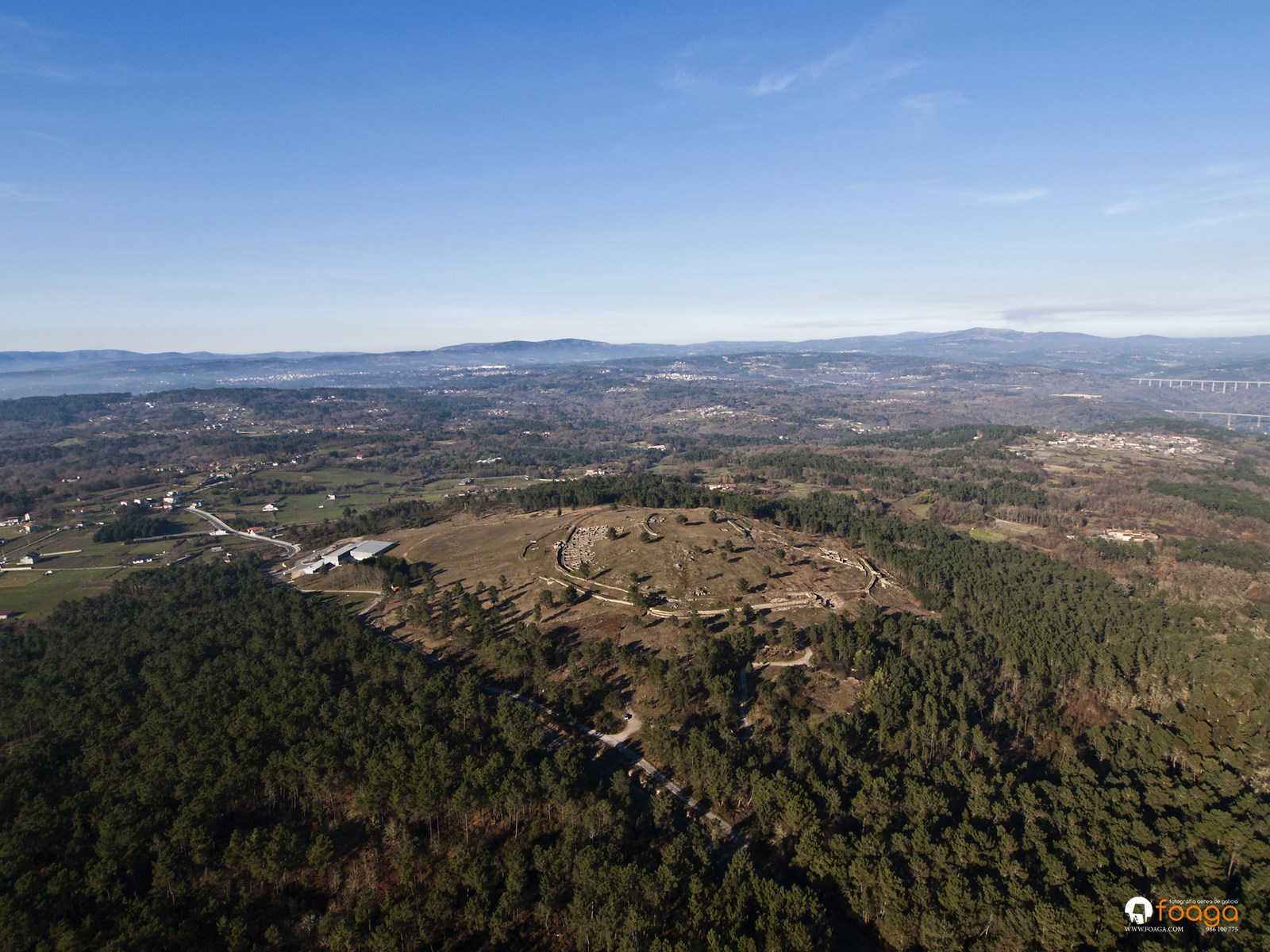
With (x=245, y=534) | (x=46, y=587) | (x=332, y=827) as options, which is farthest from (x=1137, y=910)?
(x=245, y=534)

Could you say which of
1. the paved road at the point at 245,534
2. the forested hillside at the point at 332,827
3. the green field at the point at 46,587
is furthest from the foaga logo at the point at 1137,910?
the green field at the point at 46,587

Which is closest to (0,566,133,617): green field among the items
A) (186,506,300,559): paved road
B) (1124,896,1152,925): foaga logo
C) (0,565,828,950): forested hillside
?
(186,506,300,559): paved road

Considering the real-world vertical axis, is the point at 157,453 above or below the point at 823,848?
above

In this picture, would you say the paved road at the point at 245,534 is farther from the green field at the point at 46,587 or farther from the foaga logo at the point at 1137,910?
the foaga logo at the point at 1137,910

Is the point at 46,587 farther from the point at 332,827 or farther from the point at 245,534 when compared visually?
the point at 332,827

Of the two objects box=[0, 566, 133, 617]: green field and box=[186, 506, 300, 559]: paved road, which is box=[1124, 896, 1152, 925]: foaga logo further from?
box=[0, 566, 133, 617]: green field

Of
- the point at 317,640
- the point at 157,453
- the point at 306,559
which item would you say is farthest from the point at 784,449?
the point at 157,453

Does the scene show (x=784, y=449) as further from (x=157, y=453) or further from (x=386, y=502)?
(x=157, y=453)
